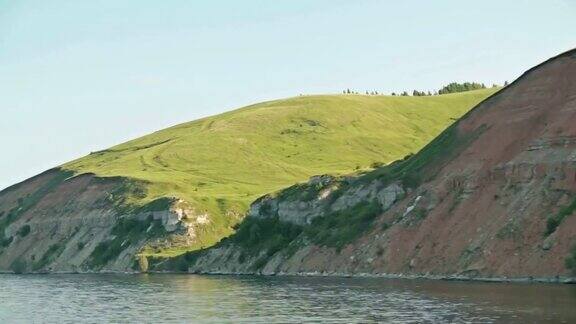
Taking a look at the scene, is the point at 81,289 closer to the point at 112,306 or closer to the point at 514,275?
the point at 112,306

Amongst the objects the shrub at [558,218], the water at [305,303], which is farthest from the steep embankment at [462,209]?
the water at [305,303]

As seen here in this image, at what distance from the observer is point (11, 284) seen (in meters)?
158

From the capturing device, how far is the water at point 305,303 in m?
79.0

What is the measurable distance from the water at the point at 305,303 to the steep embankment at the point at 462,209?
8.05m

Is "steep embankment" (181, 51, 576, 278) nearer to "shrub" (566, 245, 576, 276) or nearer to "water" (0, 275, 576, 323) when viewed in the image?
"shrub" (566, 245, 576, 276)

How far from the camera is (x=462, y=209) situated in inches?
5187

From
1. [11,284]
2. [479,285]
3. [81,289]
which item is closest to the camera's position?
[479,285]

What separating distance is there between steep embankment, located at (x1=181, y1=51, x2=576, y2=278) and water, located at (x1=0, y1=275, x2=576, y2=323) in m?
8.05

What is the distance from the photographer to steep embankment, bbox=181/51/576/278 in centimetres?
11644

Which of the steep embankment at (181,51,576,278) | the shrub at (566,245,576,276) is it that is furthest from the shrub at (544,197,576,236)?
the shrub at (566,245,576,276)

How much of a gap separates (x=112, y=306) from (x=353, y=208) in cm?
6980

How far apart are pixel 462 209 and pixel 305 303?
44.0 metres

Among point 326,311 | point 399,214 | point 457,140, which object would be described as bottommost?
point 326,311

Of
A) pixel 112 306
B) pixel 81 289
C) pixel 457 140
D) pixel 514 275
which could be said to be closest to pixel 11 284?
pixel 81 289
